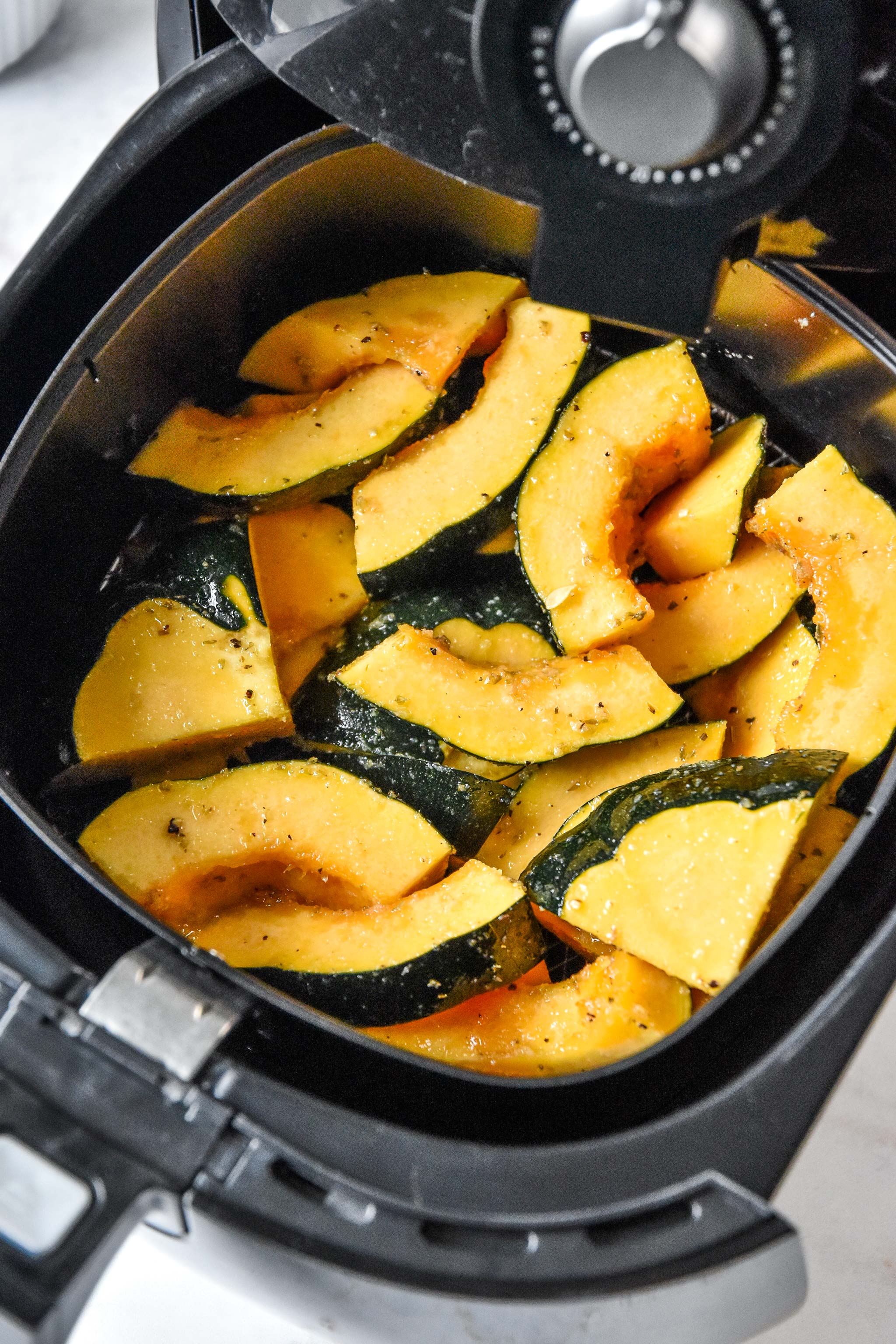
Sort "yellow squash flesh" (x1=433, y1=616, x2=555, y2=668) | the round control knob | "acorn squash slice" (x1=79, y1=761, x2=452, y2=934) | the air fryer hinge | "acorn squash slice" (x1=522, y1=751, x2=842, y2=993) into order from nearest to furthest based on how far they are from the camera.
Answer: the round control knob, the air fryer hinge, "acorn squash slice" (x1=522, y1=751, x2=842, y2=993), "acorn squash slice" (x1=79, y1=761, x2=452, y2=934), "yellow squash flesh" (x1=433, y1=616, x2=555, y2=668)

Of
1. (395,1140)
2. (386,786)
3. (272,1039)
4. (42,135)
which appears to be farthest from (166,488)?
(42,135)

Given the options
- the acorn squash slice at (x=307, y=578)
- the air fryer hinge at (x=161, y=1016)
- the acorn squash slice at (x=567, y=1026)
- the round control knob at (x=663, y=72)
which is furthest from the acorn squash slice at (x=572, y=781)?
the round control knob at (x=663, y=72)

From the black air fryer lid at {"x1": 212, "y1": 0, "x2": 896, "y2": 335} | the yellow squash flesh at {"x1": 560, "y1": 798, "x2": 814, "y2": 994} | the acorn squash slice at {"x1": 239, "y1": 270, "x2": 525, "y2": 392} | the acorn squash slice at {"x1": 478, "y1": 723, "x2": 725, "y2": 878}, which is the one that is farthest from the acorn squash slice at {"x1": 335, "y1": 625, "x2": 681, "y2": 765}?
the black air fryer lid at {"x1": 212, "y1": 0, "x2": 896, "y2": 335}

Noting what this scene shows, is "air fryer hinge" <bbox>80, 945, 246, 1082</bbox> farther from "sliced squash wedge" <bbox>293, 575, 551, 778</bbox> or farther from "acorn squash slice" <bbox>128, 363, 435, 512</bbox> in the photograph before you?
"acorn squash slice" <bbox>128, 363, 435, 512</bbox>

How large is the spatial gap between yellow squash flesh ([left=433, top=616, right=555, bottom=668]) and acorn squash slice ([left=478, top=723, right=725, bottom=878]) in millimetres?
99

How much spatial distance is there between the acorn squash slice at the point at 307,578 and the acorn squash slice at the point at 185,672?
56 mm

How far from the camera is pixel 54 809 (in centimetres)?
93

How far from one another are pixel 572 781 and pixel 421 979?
0.71 ft

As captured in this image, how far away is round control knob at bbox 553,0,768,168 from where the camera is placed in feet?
1.60

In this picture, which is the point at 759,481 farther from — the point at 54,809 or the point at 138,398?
the point at 54,809

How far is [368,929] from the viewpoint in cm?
84

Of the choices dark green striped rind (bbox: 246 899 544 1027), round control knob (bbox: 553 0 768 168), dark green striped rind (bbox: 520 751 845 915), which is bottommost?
dark green striped rind (bbox: 246 899 544 1027)

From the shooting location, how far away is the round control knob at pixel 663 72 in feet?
1.60

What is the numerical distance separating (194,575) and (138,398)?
0.49ft
